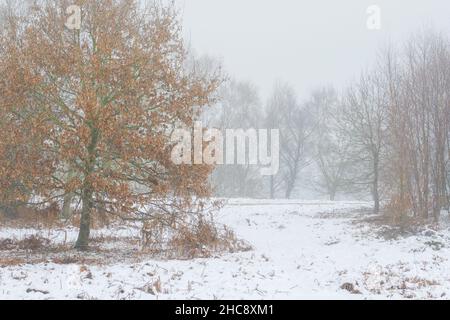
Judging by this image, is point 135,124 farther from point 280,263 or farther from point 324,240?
point 324,240

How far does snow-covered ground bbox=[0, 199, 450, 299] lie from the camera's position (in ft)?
28.9

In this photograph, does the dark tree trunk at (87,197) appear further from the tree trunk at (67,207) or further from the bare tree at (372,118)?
the bare tree at (372,118)

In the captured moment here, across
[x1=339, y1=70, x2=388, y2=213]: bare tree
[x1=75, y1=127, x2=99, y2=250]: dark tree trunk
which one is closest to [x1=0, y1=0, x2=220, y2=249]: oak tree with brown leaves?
[x1=75, y1=127, x2=99, y2=250]: dark tree trunk

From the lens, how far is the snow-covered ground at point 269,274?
882cm

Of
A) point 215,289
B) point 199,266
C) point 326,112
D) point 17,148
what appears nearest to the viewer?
point 215,289

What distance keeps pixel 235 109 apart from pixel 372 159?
2487 centimetres

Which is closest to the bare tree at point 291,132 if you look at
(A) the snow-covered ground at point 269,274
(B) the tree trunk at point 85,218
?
(A) the snow-covered ground at point 269,274

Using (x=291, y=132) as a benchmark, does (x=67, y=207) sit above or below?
below

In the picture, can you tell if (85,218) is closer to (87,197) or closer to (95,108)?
(87,197)

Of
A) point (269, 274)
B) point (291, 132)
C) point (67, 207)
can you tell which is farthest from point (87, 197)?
point (291, 132)

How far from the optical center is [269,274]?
10.9 metres

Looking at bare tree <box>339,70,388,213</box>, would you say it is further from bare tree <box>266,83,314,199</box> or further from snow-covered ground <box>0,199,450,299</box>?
bare tree <box>266,83,314,199</box>

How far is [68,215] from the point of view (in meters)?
14.3
